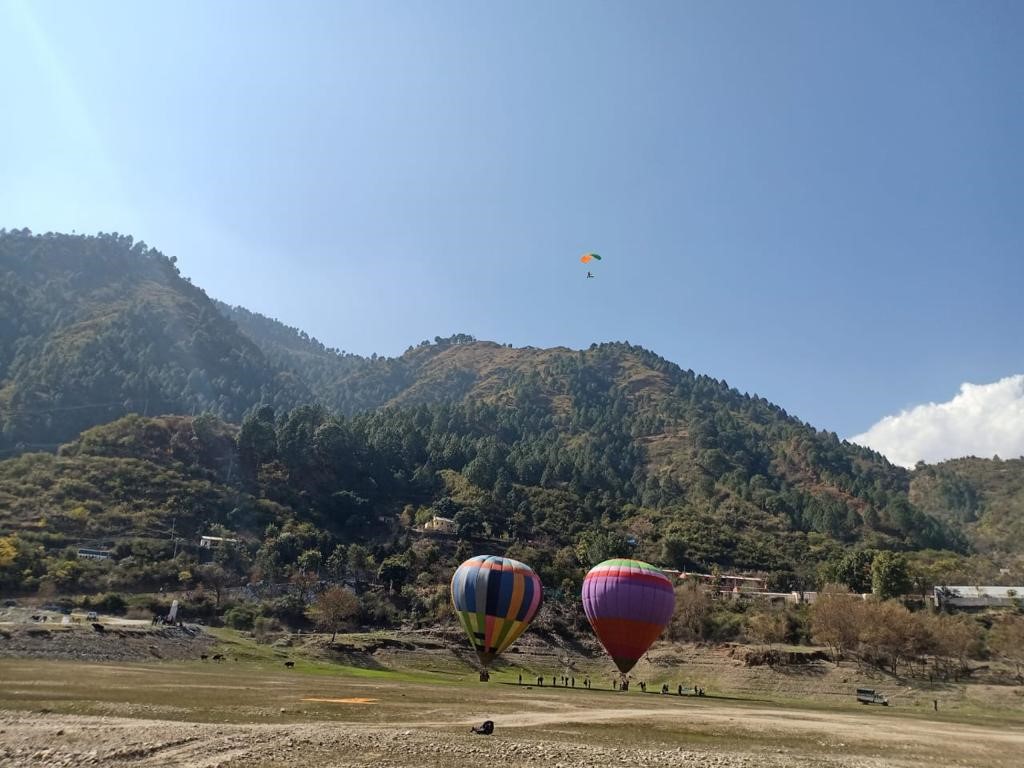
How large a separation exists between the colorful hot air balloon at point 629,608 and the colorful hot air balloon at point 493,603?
5408 millimetres

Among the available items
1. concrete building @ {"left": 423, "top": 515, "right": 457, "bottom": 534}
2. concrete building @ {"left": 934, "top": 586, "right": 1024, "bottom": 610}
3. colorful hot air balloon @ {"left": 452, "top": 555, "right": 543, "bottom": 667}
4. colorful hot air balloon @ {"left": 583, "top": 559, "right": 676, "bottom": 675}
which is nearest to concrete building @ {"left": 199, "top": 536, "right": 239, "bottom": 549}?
concrete building @ {"left": 423, "top": 515, "right": 457, "bottom": 534}

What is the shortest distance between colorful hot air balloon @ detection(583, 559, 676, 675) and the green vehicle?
932 inches

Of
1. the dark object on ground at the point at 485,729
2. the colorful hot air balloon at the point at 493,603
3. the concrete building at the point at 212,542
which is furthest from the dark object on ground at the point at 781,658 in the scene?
the concrete building at the point at 212,542

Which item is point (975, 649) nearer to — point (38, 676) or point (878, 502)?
point (38, 676)

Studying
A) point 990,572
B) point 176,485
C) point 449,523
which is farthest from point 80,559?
point 990,572

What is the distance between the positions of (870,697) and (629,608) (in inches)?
1141

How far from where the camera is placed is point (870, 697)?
2285 inches

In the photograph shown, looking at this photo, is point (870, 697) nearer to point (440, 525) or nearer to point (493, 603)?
point (493, 603)

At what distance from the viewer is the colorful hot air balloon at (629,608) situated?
45938 millimetres

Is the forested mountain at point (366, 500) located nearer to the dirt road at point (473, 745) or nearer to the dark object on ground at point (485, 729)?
the dirt road at point (473, 745)

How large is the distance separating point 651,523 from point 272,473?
85.1 m

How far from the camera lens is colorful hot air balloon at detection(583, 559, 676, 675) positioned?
151 ft

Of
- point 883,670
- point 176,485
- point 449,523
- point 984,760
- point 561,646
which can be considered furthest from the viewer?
point 449,523

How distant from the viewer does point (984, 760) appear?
23.8 meters
